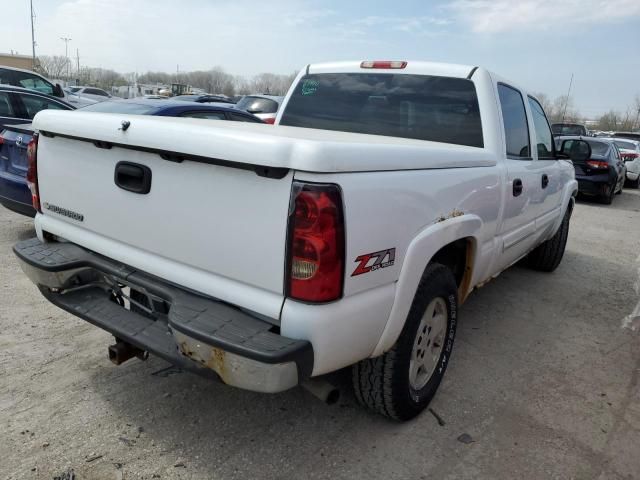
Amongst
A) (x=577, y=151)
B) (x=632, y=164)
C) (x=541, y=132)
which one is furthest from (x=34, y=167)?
(x=632, y=164)

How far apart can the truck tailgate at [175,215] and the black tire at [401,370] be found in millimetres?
809

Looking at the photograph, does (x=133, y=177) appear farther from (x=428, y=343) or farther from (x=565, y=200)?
(x=565, y=200)

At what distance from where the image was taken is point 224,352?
75.3 inches

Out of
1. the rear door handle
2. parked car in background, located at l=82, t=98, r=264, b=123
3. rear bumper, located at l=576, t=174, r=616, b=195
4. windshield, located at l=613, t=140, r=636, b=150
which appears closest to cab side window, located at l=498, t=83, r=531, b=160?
the rear door handle

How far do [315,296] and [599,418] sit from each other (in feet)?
7.24

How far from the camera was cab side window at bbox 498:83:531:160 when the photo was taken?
3.67 metres

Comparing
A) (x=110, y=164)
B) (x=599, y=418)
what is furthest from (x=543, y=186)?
(x=110, y=164)

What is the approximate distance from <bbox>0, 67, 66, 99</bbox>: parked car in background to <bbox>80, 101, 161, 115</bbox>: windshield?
22.4ft

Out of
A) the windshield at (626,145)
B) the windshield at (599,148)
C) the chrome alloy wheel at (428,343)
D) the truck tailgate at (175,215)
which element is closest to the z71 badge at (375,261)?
the truck tailgate at (175,215)

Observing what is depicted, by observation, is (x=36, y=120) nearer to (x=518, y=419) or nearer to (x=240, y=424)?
(x=240, y=424)

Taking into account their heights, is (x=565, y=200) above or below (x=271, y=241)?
below

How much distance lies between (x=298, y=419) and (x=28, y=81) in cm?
1287

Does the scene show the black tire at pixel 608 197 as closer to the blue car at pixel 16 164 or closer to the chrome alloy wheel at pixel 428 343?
the blue car at pixel 16 164

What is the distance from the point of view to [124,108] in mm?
6012
